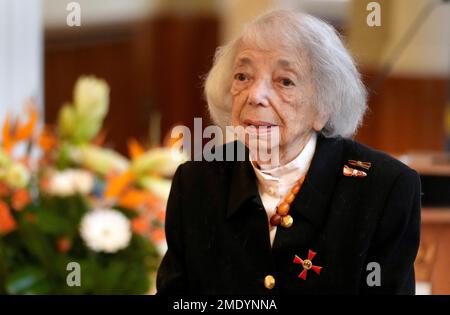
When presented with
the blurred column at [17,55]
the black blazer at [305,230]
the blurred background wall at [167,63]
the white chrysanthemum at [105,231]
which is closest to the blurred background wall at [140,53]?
the blurred background wall at [167,63]

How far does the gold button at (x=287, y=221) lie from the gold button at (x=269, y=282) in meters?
0.07

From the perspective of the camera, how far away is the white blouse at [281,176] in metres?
0.98

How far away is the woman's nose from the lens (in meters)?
0.92

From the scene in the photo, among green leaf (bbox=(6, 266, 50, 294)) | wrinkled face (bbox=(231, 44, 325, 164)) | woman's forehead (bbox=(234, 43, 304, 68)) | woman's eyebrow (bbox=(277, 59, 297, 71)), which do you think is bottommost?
green leaf (bbox=(6, 266, 50, 294))

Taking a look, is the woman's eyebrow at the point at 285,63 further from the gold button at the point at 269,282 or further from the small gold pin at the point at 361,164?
the gold button at the point at 269,282

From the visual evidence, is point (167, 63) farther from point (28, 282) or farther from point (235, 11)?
point (28, 282)

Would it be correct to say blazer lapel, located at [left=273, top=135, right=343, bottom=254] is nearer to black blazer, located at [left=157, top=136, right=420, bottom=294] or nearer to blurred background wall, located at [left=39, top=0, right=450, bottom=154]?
black blazer, located at [left=157, top=136, right=420, bottom=294]

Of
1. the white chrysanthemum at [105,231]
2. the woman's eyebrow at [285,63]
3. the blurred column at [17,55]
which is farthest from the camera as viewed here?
the blurred column at [17,55]

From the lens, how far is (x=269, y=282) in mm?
→ 980

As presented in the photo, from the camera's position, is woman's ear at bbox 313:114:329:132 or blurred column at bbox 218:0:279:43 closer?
woman's ear at bbox 313:114:329:132

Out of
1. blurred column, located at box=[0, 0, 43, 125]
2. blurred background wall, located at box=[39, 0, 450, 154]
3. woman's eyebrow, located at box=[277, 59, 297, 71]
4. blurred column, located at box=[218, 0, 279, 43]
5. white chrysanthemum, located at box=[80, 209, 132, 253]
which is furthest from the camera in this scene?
blurred background wall, located at box=[39, 0, 450, 154]

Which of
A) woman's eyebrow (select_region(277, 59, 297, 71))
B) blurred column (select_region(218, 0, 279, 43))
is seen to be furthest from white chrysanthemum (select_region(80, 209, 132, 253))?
blurred column (select_region(218, 0, 279, 43))
